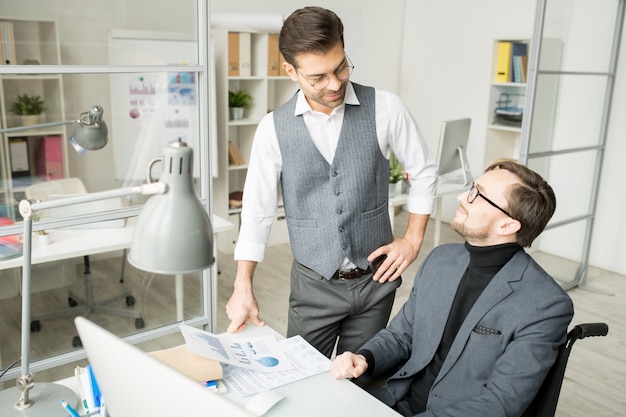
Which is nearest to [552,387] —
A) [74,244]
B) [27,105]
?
[74,244]

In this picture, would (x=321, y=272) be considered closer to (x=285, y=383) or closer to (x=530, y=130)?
(x=285, y=383)

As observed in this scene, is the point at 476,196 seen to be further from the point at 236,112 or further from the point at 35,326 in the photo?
the point at 236,112

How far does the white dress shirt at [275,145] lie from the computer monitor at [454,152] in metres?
2.41

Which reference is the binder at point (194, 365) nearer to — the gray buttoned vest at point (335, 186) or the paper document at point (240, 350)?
the paper document at point (240, 350)

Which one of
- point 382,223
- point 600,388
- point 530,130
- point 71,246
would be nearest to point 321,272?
point 382,223

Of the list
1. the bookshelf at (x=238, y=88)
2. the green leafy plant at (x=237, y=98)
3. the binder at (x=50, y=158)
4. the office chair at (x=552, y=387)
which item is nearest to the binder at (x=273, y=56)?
the bookshelf at (x=238, y=88)

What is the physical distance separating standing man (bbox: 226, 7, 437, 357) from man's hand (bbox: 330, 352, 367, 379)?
0.34m

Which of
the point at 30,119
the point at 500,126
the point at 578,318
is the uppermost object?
the point at 30,119

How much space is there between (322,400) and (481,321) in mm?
→ 486

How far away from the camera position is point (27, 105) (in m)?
2.98

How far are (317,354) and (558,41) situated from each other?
3.03 meters

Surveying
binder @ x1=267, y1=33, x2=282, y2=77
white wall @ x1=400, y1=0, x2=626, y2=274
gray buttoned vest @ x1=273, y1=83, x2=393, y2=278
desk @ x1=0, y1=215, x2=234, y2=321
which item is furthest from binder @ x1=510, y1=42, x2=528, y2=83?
desk @ x1=0, y1=215, x2=234, y2=321

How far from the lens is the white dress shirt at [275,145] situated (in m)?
1.94

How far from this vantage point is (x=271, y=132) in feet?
6.39
